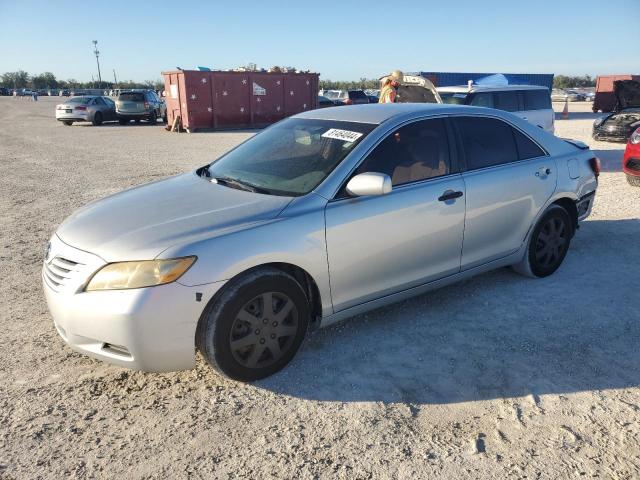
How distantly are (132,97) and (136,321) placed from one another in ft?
79.7

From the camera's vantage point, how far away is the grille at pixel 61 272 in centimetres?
275

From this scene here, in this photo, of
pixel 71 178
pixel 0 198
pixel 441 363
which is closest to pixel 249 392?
pixel 441 363

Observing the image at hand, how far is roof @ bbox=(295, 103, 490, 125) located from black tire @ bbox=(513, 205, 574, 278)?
1.19m

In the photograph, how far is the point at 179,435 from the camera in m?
2.58

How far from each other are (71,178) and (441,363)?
8945mm

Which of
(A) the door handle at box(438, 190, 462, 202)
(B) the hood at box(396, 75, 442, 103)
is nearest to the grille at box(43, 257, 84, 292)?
(A) the door handle at box(438, 190, 462, 202)

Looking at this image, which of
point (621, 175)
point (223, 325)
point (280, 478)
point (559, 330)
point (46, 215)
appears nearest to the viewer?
point (280, 478)

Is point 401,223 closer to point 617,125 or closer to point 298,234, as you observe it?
point 298,234

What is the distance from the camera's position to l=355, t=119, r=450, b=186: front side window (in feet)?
11.2

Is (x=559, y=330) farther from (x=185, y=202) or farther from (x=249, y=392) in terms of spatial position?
(x=185, y=202)

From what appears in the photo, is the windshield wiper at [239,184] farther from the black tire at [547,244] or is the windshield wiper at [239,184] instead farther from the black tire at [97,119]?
the black tire at [97,119]

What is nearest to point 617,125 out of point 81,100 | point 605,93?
point 605,93

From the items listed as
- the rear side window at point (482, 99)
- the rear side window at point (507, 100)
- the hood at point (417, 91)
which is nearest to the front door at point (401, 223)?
the hood at point (417, 91)

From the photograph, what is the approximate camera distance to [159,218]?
3.00m
